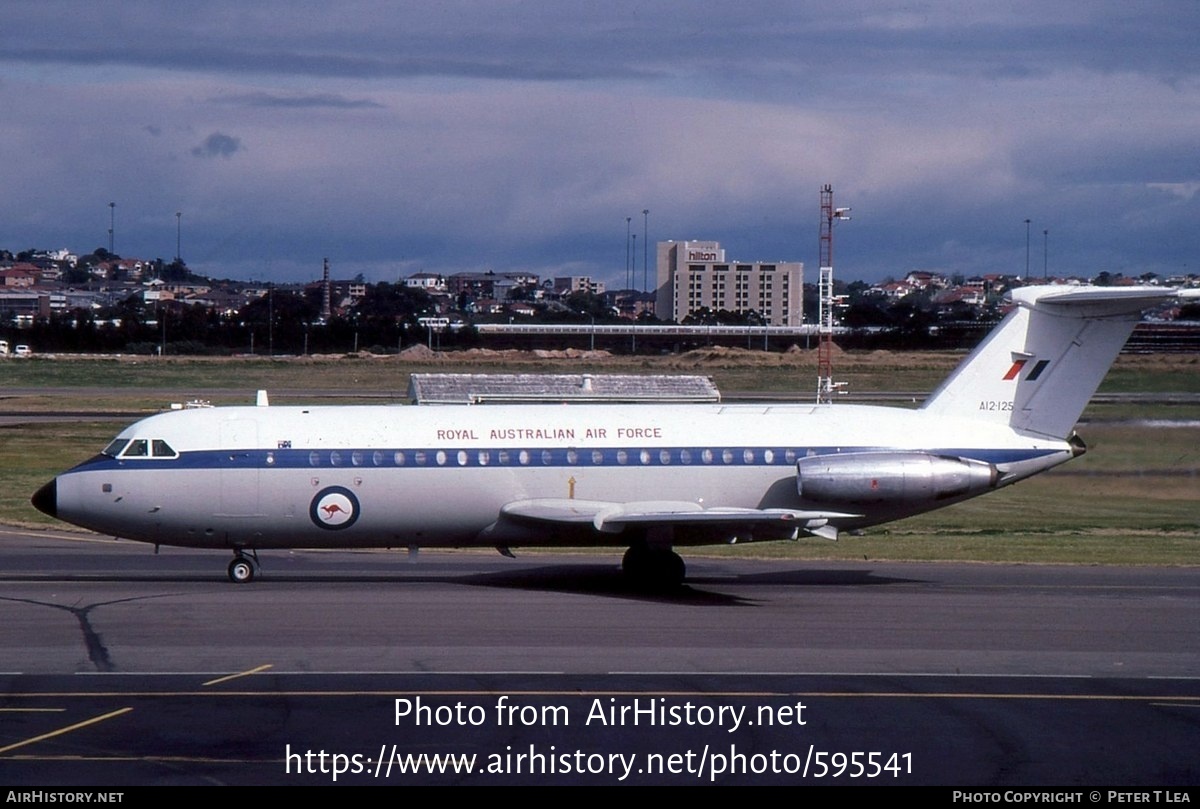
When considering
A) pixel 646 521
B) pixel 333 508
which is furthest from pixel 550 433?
pixel 333 508

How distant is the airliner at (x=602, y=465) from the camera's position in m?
24.3

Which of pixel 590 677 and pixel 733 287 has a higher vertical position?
pixel 733 287

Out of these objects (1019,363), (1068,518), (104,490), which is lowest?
(1068,518)

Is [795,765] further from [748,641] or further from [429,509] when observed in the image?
[429,509]

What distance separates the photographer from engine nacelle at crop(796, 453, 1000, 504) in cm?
2495

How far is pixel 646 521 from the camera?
78.5ft

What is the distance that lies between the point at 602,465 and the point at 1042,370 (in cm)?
863

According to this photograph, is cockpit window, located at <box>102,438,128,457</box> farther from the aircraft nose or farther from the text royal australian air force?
the text royal australian air force

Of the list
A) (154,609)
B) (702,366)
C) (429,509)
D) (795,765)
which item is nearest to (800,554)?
(429,509)

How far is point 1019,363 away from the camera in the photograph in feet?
86.9

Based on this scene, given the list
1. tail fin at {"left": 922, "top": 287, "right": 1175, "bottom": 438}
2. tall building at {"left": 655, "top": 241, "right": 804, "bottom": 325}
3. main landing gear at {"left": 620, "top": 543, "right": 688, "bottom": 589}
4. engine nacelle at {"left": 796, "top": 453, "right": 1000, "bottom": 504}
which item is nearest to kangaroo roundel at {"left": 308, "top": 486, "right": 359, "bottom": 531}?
main landing gear at {"left": 620, "top": 543, "right": 688, "bottom": 589}

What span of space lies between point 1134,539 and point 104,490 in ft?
79.2

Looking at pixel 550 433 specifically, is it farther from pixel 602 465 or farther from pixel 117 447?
pixel 117 447

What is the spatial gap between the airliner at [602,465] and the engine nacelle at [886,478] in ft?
0.10
